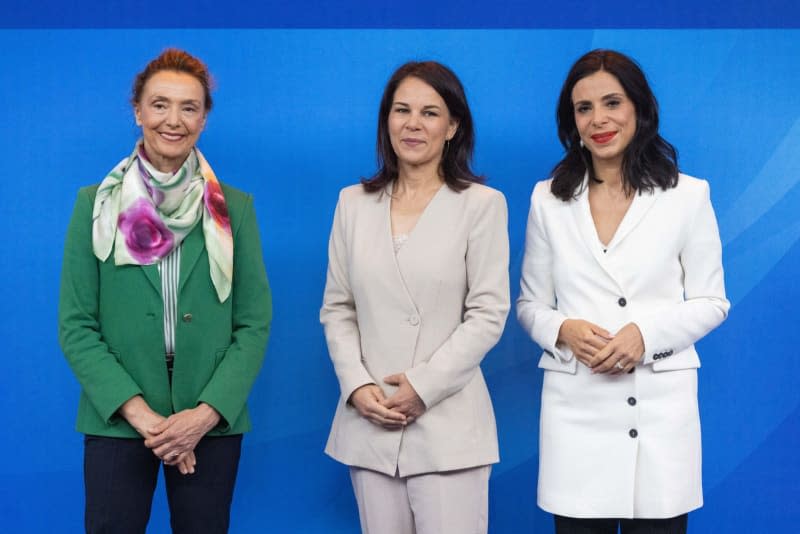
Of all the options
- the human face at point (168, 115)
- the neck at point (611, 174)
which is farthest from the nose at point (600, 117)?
the human face at point (168, 115)

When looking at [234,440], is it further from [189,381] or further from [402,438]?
[402,438]

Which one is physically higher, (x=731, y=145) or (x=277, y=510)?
(x=731, y=145)

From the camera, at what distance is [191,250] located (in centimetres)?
266

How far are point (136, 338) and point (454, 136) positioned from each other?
1039 mm

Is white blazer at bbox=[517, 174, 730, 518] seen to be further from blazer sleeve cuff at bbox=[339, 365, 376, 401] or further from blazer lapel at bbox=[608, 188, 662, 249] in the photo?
blazer sleeve cuff at bbox=[339, 365, 376, 401]

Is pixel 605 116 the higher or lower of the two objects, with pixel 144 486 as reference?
higher

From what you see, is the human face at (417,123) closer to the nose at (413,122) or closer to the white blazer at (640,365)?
the nose at (413,122)

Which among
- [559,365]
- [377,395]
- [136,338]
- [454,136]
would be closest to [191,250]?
[136,338]

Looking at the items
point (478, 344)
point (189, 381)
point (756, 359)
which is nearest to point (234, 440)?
point (189, 381)

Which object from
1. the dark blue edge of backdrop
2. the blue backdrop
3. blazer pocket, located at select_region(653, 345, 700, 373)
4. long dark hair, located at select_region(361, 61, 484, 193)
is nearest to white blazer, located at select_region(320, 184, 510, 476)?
long dark hair, located at select_region(361, 61, 484, 193)

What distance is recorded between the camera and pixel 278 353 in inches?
147

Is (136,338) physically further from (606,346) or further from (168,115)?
(606,346)

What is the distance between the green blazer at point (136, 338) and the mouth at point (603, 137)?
3.61ft

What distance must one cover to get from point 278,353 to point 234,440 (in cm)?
103
